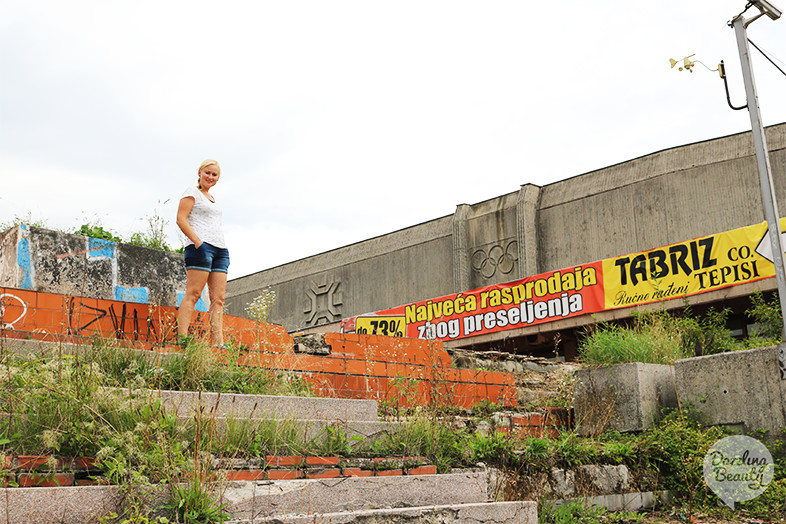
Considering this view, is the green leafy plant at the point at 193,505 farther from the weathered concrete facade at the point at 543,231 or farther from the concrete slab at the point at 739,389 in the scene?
the weathered concrete facade at the point at 543,231

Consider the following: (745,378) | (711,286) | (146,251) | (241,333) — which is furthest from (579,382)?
(711,286)

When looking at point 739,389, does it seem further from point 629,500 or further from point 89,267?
point 89,267

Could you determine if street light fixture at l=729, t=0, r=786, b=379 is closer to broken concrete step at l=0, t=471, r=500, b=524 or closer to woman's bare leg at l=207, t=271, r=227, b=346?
broken concrete step at l=0, t=471, r=500, b=524

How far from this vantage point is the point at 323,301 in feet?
90.1

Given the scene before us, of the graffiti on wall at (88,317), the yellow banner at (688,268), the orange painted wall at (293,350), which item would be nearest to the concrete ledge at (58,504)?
the orange painted wall at (293,350)

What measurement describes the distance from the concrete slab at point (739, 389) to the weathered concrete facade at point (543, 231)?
1262cm

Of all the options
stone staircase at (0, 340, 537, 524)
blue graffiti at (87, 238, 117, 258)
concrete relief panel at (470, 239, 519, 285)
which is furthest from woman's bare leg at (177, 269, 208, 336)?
concrete relief panel at (470, 239, 519, 285)

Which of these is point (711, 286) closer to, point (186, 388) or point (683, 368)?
point (683, 368)

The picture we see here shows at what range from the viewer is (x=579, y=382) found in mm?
7188

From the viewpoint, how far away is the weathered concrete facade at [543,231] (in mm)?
18016

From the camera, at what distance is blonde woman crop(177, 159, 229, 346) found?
5.79 metres

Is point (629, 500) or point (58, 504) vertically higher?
point (58, 504)

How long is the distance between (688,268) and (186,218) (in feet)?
35.1

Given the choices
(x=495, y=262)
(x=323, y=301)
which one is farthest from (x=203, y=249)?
(x=323, y=301)
